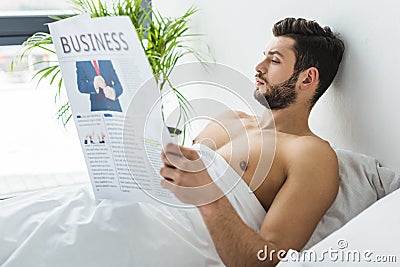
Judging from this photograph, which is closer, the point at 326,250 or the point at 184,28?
the point at 326,250

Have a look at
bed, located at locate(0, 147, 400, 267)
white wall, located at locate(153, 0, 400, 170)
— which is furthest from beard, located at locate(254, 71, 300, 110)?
bed, located at locate(0, 147, 400, 267)

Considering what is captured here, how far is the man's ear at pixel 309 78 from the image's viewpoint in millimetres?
1810

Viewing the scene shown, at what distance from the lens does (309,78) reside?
1819 millimetres

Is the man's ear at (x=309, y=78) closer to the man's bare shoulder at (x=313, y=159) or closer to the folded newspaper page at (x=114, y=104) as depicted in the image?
the man's bare shoulder at (x=313, y=159)

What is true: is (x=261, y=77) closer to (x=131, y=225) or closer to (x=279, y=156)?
(x=279, y=156)

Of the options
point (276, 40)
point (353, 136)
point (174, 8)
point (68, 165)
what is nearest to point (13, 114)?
point (68, 165)

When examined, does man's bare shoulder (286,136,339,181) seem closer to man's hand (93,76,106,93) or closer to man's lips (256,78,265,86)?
man's lips (256,78,265,86)

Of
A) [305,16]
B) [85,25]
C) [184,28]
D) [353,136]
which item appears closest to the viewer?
[85,25]

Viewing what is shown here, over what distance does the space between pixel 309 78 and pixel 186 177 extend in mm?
598

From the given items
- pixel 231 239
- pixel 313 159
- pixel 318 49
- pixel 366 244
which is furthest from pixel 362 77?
pixel 366 244

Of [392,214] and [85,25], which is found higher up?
[85,25]

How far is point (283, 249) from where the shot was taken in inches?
57.7

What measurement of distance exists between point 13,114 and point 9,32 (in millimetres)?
395

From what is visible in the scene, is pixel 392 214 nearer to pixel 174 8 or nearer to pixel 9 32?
pixel 174 8
